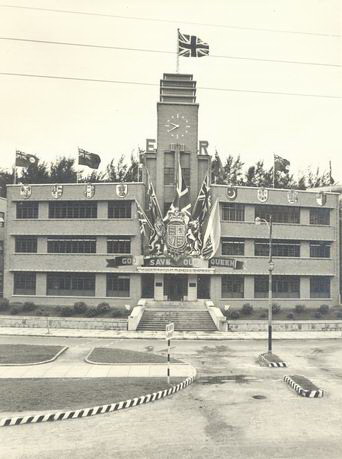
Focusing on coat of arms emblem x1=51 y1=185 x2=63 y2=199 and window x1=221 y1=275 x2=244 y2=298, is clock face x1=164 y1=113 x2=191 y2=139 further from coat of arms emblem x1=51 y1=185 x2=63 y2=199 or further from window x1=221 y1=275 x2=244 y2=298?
window x1=221 y1=275 x2=244 y2=298

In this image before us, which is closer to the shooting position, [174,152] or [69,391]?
[69,391]

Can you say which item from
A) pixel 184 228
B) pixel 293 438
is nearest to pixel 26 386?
pixel 293 438

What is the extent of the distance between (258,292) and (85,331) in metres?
19.5

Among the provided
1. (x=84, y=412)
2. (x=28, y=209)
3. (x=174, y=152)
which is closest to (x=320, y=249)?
(x=174, y=152)

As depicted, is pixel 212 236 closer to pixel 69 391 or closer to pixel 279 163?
pixel 279 163

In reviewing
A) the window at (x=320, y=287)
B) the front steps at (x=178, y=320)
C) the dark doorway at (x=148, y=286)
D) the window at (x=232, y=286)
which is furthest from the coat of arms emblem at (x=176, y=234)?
the window at (x=320, y=287)

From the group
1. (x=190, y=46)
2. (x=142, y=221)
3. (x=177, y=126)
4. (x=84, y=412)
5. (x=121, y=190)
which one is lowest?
(x=84, y=412)

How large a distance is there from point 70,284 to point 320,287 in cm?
2682

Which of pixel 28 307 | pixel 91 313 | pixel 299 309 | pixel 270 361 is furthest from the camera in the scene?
pixel 299 309

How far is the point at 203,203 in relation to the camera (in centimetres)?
4872

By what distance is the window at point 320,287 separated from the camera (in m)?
53.0

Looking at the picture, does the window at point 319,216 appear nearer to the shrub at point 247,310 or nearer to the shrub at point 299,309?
the shrub at point 299,309

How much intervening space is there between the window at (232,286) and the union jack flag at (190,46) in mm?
21954

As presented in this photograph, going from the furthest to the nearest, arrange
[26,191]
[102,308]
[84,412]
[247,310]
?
[26,191], [247,310], [102,308], [84,412]
